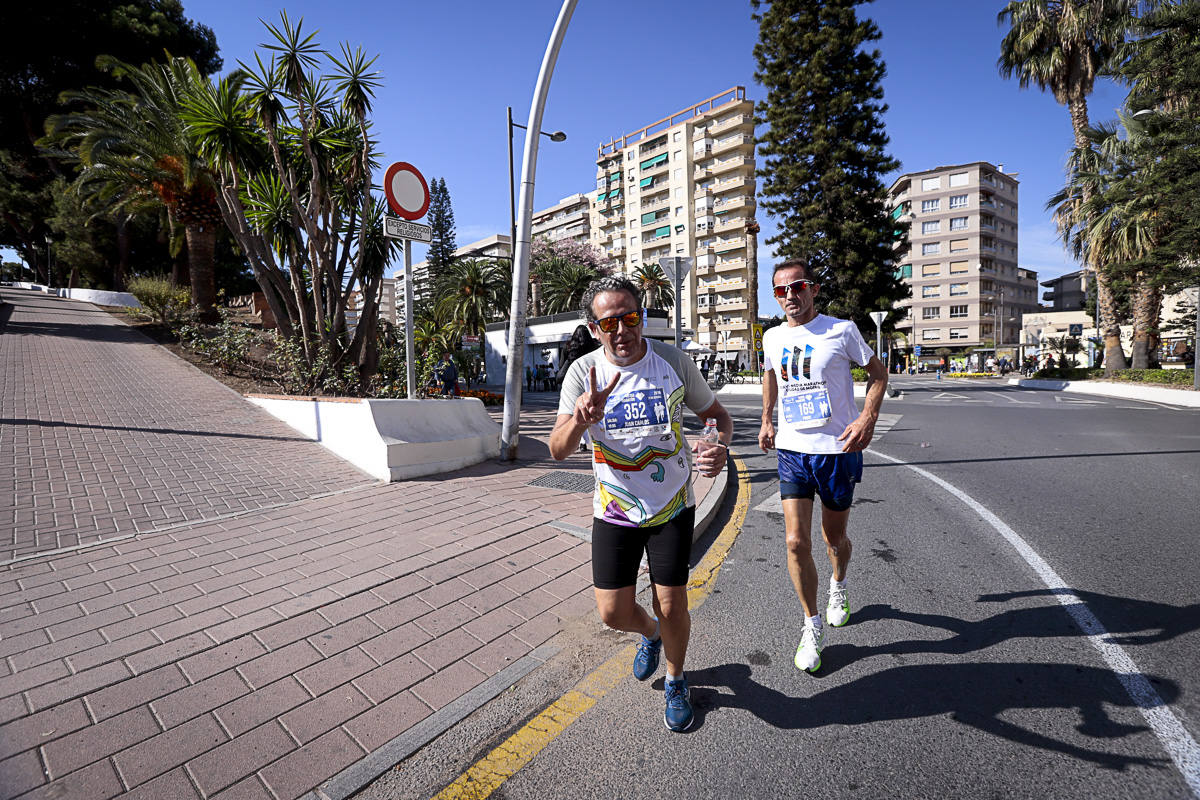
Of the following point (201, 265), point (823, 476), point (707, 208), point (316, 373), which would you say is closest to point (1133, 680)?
point (823, 476)

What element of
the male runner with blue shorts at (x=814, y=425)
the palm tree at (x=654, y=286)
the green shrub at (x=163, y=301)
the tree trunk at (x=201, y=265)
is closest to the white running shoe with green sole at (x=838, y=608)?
the male runner with blue shorts at (x=814, y=425)

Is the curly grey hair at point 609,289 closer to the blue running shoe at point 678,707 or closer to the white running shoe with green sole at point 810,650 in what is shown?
the blue running shoe at point 678,707

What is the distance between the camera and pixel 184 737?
2188 millimetres

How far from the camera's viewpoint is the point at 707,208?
209 feet

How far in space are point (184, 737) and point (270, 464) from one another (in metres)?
4.59

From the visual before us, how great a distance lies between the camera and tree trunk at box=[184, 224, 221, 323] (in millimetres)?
17712

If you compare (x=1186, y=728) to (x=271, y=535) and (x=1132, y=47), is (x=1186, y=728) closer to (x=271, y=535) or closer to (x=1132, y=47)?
(x=271, y=535)

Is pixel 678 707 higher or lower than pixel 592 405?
lower

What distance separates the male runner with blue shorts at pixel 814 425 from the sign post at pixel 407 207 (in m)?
4.27

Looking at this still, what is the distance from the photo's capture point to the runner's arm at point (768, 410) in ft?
10.4

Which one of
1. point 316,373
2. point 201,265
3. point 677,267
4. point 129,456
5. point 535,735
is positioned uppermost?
point 201,265

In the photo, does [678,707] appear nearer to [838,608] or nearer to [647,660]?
[647,660]

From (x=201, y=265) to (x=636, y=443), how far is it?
20.3 metres

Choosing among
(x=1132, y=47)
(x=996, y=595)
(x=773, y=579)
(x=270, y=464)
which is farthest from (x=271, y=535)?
(x=1132, y=47)
